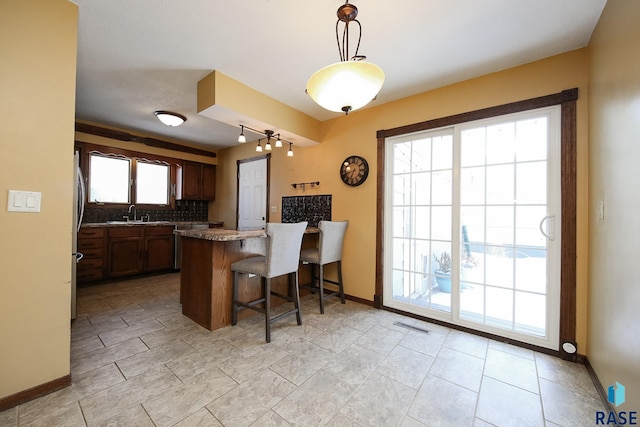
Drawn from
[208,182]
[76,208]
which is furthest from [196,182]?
[76,208]

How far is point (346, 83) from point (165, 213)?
192 inches

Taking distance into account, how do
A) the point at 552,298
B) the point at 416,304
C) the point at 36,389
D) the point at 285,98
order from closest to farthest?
the point at 36,389
the point at 552,298
the point at 416,304
the point at 285,98

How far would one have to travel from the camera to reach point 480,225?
231cm

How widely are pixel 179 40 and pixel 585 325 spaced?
3850mm

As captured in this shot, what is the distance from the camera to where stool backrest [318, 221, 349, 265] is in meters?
2.72

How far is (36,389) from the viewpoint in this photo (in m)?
1.40

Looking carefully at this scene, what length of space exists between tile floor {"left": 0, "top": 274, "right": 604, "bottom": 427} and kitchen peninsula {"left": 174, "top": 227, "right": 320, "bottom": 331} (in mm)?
158

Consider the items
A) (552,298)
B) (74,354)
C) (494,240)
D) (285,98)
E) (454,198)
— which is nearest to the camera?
(74,354)

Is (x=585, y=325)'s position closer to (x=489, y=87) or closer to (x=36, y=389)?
(x=489, y=87)

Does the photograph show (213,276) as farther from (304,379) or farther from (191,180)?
(191,180)

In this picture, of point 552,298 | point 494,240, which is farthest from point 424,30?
point 552,298

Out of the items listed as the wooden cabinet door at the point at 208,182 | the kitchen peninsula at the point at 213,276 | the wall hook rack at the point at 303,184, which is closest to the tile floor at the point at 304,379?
the kitchen peninsula at the point at 213,276

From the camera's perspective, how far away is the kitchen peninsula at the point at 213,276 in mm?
2275

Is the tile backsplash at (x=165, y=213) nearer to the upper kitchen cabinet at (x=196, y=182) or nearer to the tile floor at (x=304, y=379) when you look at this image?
the upper kitchen cabinet at (x=196, y=182)
